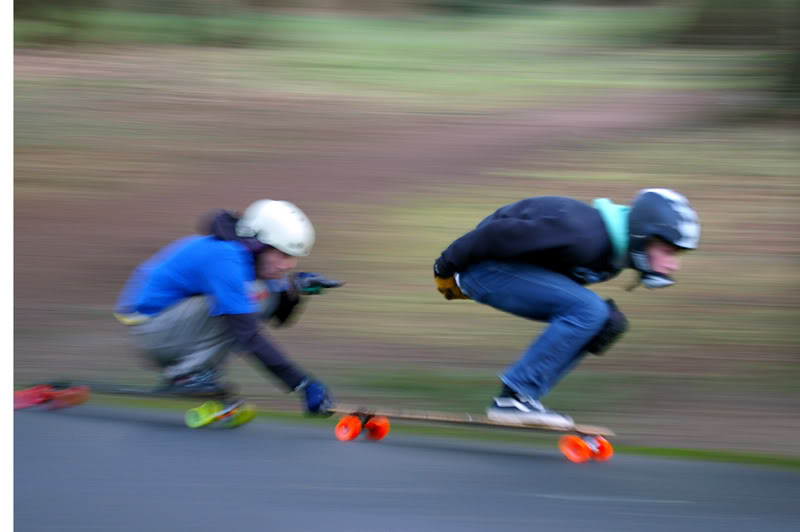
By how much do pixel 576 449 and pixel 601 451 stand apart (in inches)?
4.1

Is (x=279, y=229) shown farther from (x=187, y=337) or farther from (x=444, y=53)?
(x=444, y=53)

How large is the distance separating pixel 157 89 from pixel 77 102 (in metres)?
0.95

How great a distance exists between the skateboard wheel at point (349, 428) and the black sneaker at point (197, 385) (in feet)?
1.98

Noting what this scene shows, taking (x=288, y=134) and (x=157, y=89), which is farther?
(x=157, y=89)

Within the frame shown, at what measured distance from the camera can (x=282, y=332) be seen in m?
6.00

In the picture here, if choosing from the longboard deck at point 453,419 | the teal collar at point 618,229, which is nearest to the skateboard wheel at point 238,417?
the longboard deck at point 453,419

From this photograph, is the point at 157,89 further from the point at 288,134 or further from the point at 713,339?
the point at 713,339

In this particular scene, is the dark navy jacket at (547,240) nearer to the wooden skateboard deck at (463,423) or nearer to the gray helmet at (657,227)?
the gray helmet at (657,227)

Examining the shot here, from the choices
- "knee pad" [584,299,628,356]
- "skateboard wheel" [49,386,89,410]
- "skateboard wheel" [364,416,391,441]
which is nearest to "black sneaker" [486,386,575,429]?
"knee pad" [584,299,628,356]

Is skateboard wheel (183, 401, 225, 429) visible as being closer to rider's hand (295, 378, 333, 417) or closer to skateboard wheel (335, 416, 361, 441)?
rider's hand (295, 378, 333, 417)

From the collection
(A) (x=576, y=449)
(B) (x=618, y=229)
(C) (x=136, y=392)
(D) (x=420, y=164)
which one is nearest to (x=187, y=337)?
(C) (x=136, y=392)

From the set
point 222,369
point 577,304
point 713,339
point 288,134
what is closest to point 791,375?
point 713,339

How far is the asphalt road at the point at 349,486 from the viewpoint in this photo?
337 centimetres

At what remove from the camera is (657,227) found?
392 cm
